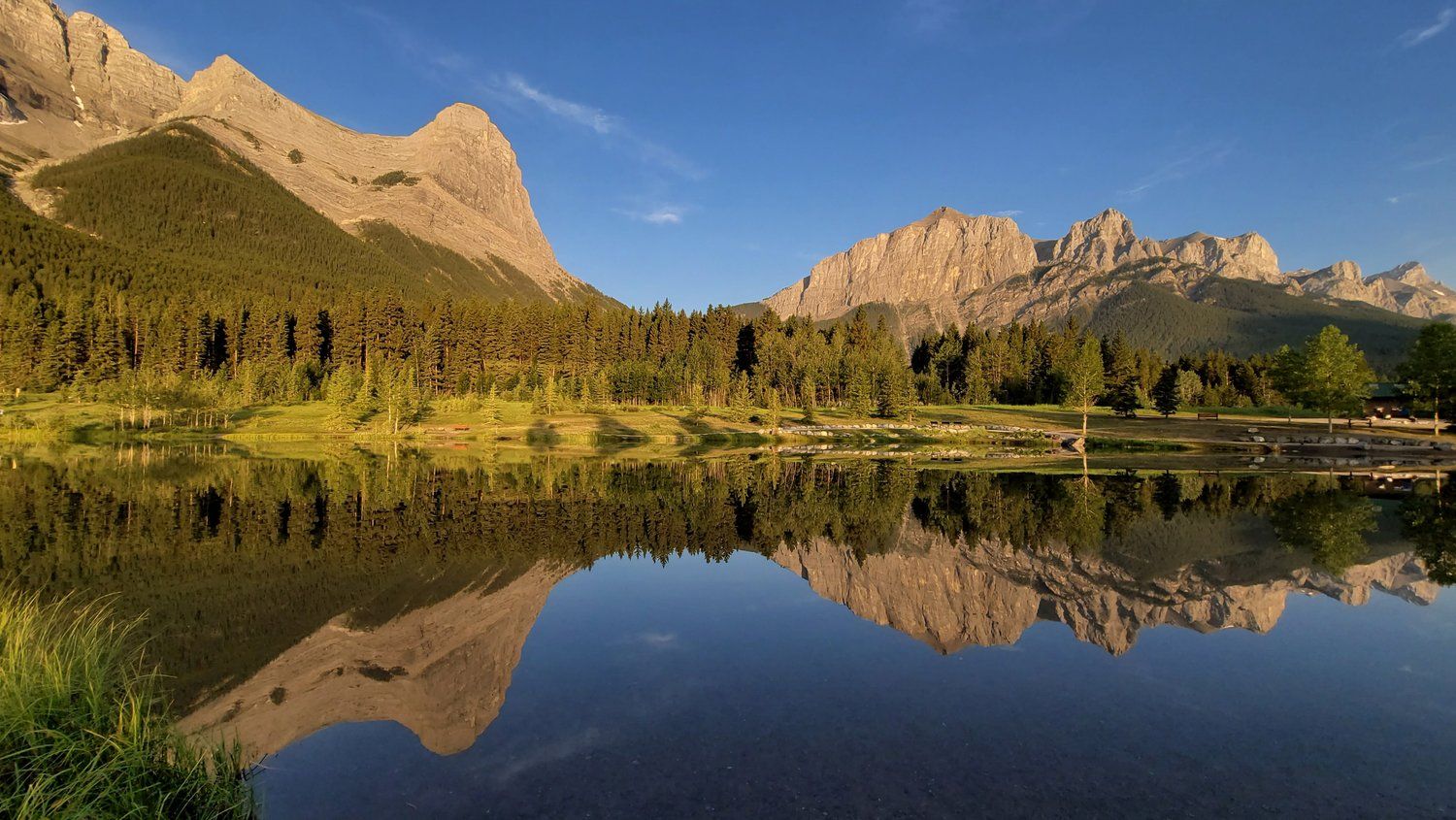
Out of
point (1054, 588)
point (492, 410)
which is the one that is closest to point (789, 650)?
point (1054, 588)

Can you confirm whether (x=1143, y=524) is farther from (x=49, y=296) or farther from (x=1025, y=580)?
(x=49, y=296)

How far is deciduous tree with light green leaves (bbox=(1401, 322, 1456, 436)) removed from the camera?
77438mm

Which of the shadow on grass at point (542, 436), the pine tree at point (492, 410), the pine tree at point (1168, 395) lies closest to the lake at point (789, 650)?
the shadow on grass at point (542, 436)

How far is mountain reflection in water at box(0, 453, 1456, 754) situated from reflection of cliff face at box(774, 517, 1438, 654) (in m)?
0.11

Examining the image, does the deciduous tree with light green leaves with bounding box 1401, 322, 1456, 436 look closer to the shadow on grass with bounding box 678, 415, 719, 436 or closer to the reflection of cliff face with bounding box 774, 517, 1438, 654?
the reflection of cliff face with bounding box 774, 517, 1438, 654

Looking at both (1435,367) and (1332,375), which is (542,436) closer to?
(1332,375)

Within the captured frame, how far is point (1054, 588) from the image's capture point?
20406 mm

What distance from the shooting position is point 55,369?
98.2 metres

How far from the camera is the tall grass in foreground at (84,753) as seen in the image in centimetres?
665

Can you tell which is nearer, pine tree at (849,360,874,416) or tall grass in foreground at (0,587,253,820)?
tall grass in foreground at (0,587,253,820)

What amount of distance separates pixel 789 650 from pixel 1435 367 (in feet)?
343

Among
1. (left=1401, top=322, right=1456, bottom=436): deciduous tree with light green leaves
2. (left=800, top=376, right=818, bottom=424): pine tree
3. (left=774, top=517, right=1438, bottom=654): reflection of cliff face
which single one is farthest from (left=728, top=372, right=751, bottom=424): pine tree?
(left=1401, top=322, right=1456, bottom=436): deciduous tree with light green leaves

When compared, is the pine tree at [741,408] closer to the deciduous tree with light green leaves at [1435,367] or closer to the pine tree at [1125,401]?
the pine tree at [1125,401]

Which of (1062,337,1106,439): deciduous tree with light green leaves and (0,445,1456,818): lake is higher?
(1062,337,1106,439): deciduous tree with light green leaves
